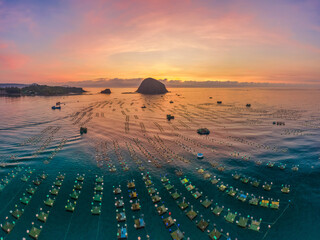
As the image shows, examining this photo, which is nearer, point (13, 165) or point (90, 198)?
point (90, 198)

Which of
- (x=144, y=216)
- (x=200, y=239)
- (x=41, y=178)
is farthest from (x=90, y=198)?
(x=200, y=239)

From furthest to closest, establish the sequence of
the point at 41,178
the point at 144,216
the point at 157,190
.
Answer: the point at 41,178 < the point at 157,190 < the point at 144,216

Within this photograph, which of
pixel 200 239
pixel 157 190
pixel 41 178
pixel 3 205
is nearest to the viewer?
pixel 200 239

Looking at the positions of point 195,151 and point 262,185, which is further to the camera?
point 195,151

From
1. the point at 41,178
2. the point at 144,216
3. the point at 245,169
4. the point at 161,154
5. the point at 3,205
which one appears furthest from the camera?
the point at 161,154

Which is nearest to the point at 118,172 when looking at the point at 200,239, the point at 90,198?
Answer: the point at 90,198

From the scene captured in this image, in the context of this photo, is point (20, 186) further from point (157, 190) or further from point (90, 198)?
point (157, 190)

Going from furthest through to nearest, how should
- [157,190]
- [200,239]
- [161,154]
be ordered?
[161,154] → [157,190] → [200,239]

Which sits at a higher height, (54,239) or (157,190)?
(157,190)

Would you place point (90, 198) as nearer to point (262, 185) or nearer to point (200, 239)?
point (200, 239)
